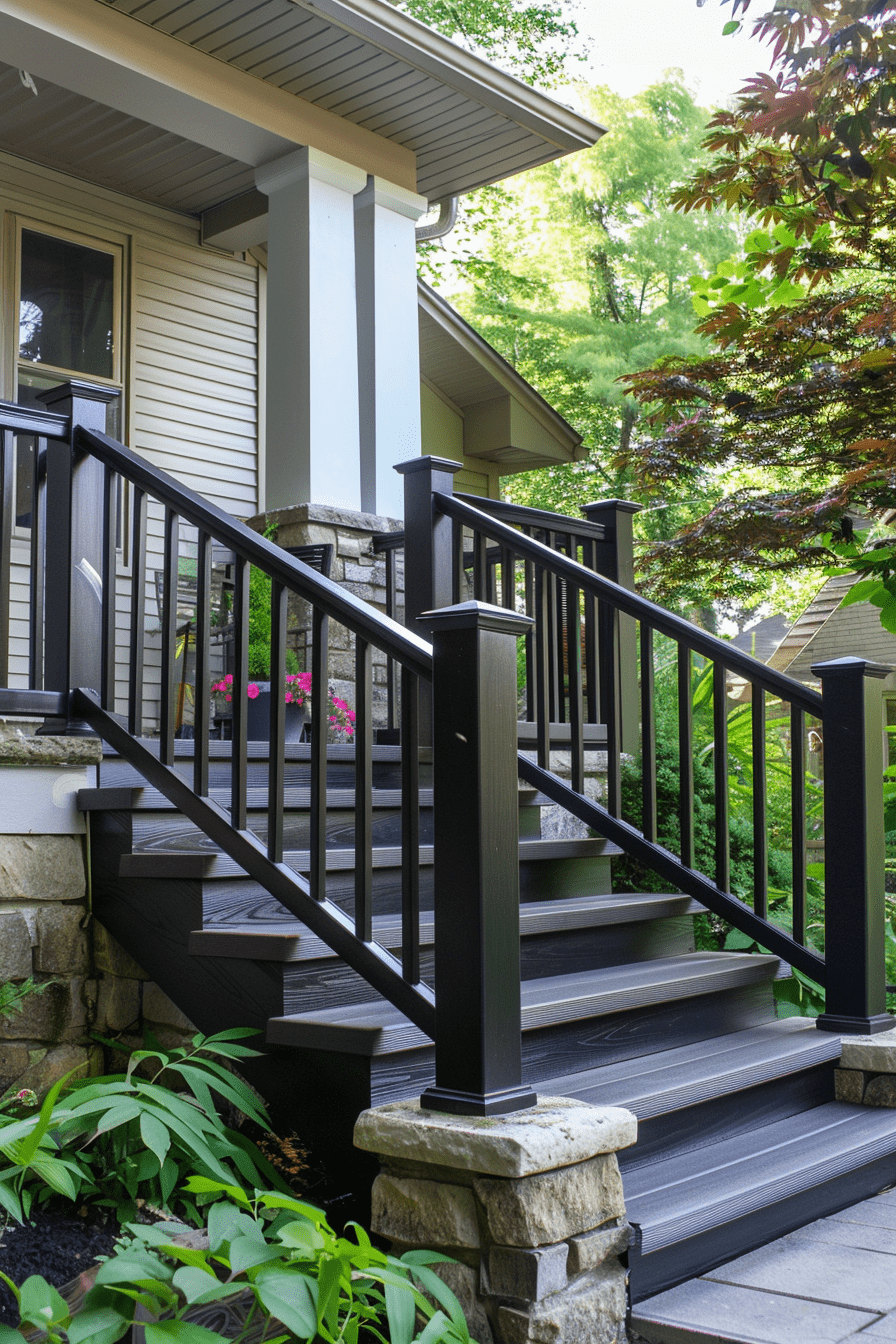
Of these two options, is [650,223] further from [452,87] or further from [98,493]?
[98,493]

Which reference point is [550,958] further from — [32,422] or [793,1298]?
[32,422]

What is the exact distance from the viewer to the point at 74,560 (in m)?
3.33

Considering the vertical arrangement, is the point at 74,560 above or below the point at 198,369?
below

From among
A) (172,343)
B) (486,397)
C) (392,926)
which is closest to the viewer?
(392,926)

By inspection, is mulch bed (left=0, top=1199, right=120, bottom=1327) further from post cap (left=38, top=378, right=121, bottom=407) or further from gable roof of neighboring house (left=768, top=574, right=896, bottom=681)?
gable roof of neighboring house (left=768, top=574, right=896, bottom=681)

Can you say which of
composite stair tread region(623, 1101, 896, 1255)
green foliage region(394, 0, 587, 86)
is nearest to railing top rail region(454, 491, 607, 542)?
composite stair tread region(623, 1101, 896, 1255)

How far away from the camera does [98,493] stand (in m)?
3.43

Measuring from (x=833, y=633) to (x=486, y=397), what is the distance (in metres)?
4.86

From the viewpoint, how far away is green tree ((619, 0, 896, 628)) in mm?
3180

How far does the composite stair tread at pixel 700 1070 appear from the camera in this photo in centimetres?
251

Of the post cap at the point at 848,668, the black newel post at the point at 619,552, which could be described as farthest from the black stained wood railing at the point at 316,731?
the black newel post at the point at 619,552

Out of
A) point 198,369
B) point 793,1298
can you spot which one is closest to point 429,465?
point 198,369

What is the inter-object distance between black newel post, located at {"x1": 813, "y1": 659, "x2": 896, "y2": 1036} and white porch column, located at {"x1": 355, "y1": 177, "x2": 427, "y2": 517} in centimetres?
256

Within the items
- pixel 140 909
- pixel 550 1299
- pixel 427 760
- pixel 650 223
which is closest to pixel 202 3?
pixel 427 760
